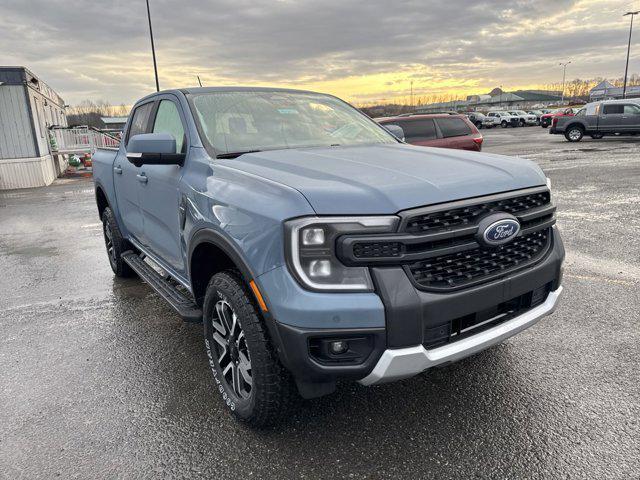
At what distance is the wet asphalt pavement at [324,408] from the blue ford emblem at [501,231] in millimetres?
1060

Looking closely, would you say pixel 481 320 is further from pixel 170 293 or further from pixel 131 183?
pixel 131 183

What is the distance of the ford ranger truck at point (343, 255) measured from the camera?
2090mm

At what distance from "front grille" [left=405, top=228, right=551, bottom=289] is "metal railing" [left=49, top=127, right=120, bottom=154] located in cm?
1907

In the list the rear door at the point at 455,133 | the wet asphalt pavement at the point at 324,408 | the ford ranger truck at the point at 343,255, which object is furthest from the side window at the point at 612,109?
the ford ranger truck at the point at 343,255

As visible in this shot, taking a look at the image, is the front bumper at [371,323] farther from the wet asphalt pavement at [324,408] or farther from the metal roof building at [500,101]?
the metal roof building at [500,101]

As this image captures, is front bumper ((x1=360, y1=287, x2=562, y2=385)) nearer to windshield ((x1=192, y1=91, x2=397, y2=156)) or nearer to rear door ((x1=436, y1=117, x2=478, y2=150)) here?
windshield ((x1=192, y1=91, x2=397, y2=156))

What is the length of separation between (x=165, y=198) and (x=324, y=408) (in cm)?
181

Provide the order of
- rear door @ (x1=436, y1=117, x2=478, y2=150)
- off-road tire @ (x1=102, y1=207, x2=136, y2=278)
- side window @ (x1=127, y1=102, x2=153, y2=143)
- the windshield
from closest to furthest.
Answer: the windshield
side window @ (x1=127, y1=102, x2=153, y2=143)
off-road tire @ (x1=102, y1=207, x2=136, y2=278)
rear door @ (x1=436, y1=117, x2=478, y2=150)

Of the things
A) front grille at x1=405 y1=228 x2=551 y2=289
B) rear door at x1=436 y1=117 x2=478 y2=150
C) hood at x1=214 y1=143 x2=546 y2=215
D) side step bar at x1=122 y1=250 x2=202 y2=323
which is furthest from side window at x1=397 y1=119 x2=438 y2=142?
front grille at x1=405 y1=228 x2=551 y2=289

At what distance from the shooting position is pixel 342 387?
3086mm

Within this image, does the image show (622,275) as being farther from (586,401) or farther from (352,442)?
(352,442)

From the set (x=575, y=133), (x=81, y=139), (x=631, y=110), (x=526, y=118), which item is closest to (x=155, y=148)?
(x=81, y=139)

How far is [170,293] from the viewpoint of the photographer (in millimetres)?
3611

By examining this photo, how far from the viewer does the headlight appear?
2.08m
